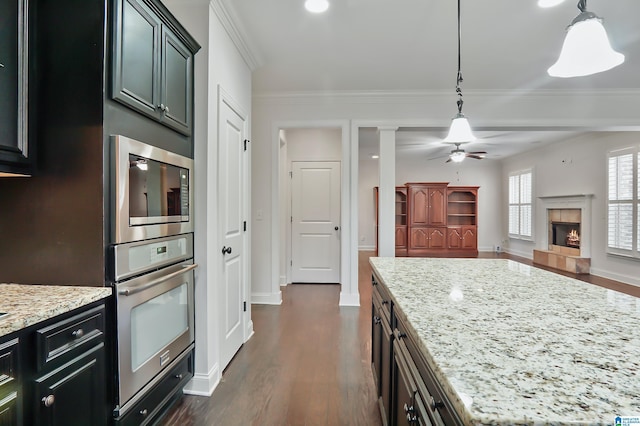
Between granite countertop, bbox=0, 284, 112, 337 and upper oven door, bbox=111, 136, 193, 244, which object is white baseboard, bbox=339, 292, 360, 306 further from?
granite countertop, bbox=0, 284, 112, 337

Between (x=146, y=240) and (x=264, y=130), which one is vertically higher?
(x=264, y=130)

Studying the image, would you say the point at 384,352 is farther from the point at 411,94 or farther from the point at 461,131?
the point at 411,94

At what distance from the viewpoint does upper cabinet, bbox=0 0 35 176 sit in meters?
1.26

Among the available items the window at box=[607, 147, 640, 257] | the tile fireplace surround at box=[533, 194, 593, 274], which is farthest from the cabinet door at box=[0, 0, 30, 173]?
the tile fireplace surround at box=[533, 194, 593, 274]

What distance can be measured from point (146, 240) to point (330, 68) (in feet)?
8.66

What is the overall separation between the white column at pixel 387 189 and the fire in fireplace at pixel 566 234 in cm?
457

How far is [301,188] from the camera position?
5.25 metres

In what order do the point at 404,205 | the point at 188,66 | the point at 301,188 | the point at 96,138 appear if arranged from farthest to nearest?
the point at 404,205, the point at 301,188, the point at 188,66, the point at 96,138

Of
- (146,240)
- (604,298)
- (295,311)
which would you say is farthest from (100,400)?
(295,311)

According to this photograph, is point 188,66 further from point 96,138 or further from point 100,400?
point 100,400

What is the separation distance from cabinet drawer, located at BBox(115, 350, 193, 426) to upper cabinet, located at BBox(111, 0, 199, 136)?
1417 mm

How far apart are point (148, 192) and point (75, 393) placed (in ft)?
2.95

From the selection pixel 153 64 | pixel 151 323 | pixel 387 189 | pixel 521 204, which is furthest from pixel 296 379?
pixel 521 204

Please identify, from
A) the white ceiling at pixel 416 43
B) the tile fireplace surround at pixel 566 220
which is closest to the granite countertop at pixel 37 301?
the white ceiling at pixel 416 43
